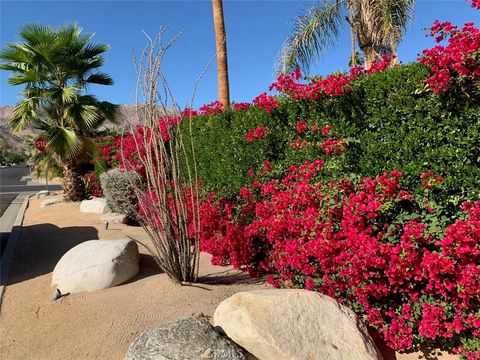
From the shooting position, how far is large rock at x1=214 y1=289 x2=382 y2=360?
2.88 m

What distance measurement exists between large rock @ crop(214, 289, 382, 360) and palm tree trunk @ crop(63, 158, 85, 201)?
9819mm

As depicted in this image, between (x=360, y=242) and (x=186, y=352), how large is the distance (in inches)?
66.0

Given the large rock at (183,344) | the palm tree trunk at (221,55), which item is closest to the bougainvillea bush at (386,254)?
Answer: the large rock at (183,344)

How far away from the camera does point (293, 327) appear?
3012 millimetres

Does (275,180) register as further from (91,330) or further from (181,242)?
(91,330)

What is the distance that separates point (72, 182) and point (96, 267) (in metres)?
8.02

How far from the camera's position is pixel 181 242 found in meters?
4.41

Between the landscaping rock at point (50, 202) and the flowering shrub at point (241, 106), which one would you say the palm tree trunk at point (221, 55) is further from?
the landscaping rock at point (50, 202)

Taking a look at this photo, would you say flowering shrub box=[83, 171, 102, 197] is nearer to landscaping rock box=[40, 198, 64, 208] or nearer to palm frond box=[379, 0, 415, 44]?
landscaping rock box=[40, 198, 64, 208]

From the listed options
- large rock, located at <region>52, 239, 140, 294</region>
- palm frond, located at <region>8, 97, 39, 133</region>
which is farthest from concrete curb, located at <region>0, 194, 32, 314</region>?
palm frond, located at <region>8, 97, 39, 133</region>

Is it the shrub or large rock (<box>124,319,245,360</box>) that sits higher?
the shrub

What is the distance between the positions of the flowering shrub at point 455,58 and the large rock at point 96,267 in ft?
12.5

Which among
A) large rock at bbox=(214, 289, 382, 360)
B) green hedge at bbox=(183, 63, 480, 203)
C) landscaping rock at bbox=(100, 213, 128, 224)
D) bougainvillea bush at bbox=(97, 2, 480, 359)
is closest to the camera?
large rock at bbox=(214, 289, 382, 360)

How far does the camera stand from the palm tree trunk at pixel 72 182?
11695 mm
